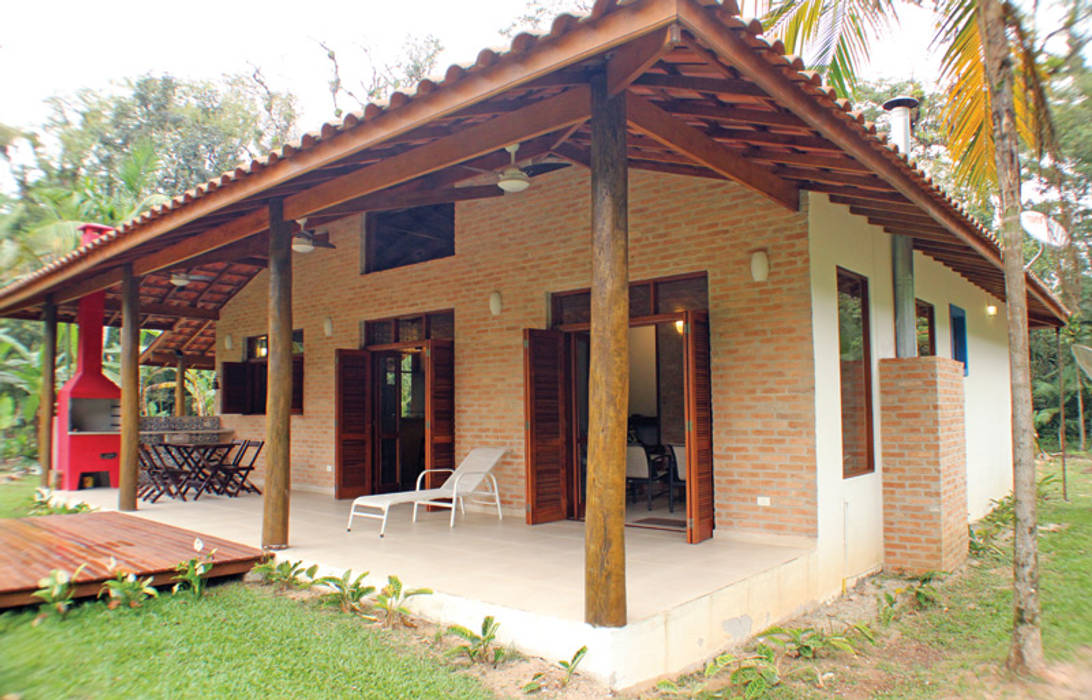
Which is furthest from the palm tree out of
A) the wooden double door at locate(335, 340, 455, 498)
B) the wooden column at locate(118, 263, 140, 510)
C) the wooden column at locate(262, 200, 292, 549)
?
the wooden column at locate(118, 263, 140, 510)

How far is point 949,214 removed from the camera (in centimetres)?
596

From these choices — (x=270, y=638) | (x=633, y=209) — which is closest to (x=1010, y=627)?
(x=633, y=209)

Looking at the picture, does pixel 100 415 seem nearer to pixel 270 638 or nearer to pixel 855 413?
pixel 270 638

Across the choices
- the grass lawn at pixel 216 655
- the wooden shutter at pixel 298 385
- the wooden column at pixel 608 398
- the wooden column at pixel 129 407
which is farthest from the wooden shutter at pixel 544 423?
the wooden shutter at pixel 298 385

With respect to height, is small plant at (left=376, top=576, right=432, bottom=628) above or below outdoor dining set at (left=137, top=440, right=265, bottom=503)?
below

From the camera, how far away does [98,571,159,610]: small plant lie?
4.81 meters

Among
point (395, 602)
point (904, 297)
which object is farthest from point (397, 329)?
point (904, 297)

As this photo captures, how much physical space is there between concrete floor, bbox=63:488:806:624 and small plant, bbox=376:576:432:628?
180 millimetres

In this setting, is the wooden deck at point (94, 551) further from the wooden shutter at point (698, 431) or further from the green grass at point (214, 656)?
the wooden shutter at point (698, 431)

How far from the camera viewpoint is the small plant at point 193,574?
201 inches

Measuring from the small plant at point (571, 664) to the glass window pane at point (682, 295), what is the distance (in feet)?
11.7

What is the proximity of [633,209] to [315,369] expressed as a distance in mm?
5664

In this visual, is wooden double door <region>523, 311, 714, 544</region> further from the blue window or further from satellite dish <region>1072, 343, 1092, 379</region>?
satellite dish <region>1072, 343, 1092, 379</region>

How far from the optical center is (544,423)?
7324mm
